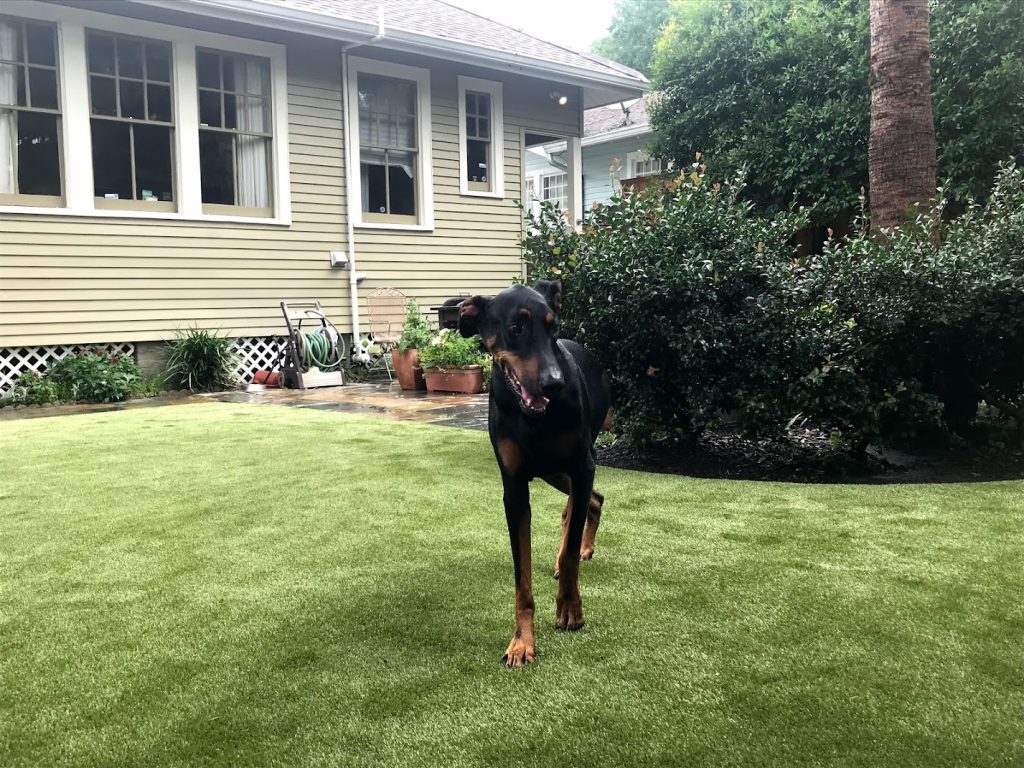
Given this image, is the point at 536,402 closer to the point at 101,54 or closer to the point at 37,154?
the point at 37,154

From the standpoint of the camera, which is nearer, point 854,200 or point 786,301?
point 786,301

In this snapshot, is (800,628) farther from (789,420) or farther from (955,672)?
(789,420)

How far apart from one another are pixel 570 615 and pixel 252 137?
8.95m

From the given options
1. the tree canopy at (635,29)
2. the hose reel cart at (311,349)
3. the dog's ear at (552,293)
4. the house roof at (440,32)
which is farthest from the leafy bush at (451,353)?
the tree canopy at (635,29)

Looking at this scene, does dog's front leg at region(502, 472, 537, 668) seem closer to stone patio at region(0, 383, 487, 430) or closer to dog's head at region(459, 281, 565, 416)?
dog's head at region(459, 281, 565, 416)

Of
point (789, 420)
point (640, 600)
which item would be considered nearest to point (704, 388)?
point (789, 420)

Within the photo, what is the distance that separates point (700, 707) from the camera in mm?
1869

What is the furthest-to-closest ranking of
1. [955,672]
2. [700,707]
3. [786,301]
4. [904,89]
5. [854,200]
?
[854,200] < [904,89] < [786,301] < [955,672] < [700,707]

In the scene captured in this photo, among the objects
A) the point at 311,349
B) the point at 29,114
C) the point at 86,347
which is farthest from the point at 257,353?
the point at 29,114

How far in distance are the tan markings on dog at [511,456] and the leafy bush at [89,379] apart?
7379 millimetres

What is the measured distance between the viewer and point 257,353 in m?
9.99

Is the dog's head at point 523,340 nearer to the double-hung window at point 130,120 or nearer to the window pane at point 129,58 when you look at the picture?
the double-hung window at point 130,120

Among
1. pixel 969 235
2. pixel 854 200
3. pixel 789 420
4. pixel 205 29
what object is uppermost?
pixel 205 29

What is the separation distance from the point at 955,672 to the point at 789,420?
2.57 metres
